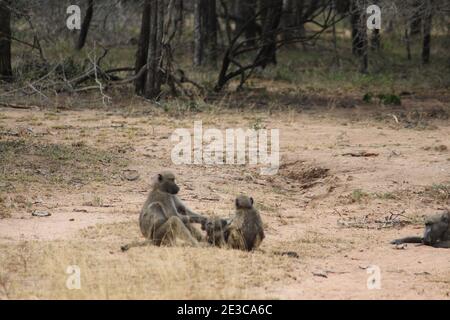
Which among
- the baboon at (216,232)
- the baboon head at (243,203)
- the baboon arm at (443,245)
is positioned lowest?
the baboon arm at (443,245)

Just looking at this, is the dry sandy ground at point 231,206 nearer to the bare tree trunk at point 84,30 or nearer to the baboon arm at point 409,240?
the baboon arm at point 409,240

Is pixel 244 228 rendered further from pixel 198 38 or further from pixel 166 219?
pixel 198 38

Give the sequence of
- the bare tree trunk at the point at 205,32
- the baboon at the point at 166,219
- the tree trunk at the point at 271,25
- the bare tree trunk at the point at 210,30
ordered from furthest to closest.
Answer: the bare tree trunk at the point at 210,30 → the bare tree trunk at the point at 205,32 → the tree trunk at the point at 271,25 → the baboon at the point at 166,219

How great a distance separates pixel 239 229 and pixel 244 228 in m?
0.05

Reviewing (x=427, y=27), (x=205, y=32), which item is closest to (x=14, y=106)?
(x=205, y=32)

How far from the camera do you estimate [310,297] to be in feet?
23.5

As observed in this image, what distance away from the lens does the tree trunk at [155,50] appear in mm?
18142

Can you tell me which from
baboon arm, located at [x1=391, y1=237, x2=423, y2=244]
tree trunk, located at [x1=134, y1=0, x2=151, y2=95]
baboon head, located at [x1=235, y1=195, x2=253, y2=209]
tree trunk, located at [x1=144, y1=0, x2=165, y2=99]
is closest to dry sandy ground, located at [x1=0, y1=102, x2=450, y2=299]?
baboon arm, located at [x1=391, y1=237, x2=423, y2=244]

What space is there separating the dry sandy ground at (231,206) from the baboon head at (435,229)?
0.17 metres

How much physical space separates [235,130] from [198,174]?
310 centimetres

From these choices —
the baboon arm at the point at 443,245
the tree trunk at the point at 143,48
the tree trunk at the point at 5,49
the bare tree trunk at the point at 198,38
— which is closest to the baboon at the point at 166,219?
the baboon arm at the point at 443,245

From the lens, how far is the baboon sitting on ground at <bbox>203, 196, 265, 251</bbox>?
8.45 meters

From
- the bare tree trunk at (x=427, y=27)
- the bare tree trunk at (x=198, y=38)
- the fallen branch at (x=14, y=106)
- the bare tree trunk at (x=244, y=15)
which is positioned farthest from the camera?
the bare tree trunk at (x=244, y=15)

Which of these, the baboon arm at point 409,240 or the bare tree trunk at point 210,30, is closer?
the baboon arm at point 409,240
